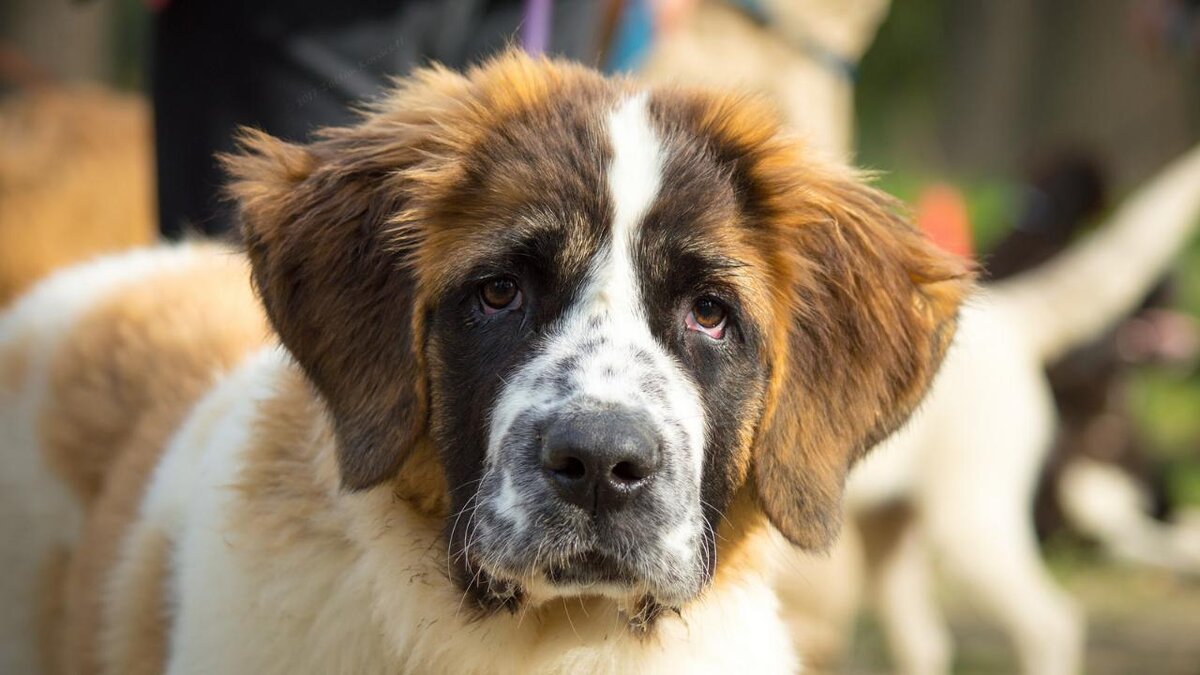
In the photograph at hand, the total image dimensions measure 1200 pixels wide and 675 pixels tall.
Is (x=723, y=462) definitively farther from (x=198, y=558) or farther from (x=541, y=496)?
(x=198, y=558)

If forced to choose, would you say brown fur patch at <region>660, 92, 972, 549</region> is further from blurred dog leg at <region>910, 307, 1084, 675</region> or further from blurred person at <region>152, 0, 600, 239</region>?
blurred dog leg at <region>910, 307, 1084, 675</region>

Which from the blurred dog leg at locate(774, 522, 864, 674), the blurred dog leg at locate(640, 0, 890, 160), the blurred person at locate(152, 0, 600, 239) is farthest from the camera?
the blurred dog leg at locate(640, 0, 890, 160)

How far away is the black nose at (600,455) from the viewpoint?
2523 millimetres

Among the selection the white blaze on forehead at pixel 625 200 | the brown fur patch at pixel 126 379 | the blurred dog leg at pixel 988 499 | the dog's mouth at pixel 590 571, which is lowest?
the blurred dog leg at pixel 988 499

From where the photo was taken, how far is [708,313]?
2.87 meters

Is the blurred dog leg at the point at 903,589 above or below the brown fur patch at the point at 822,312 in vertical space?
below

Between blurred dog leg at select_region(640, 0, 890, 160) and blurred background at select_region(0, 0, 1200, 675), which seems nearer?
blurred background at select_region(0, 0, 1200, 675)

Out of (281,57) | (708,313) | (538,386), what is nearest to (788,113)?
(281,57)

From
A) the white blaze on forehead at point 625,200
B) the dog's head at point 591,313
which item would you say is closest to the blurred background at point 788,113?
the dog's head at point 591,313

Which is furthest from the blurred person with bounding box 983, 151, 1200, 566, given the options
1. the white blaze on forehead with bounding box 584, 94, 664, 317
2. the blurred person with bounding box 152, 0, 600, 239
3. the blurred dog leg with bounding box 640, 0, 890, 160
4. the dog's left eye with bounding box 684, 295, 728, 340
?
the white blaze on forehead with bounding box 584, 94, 664, 317

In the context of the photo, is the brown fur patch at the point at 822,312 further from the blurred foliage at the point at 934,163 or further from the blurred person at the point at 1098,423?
the blurred foliage at the point at 934,163

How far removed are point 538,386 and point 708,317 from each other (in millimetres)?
397

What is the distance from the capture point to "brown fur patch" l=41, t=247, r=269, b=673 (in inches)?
139

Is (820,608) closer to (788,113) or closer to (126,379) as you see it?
A: (788,113)
